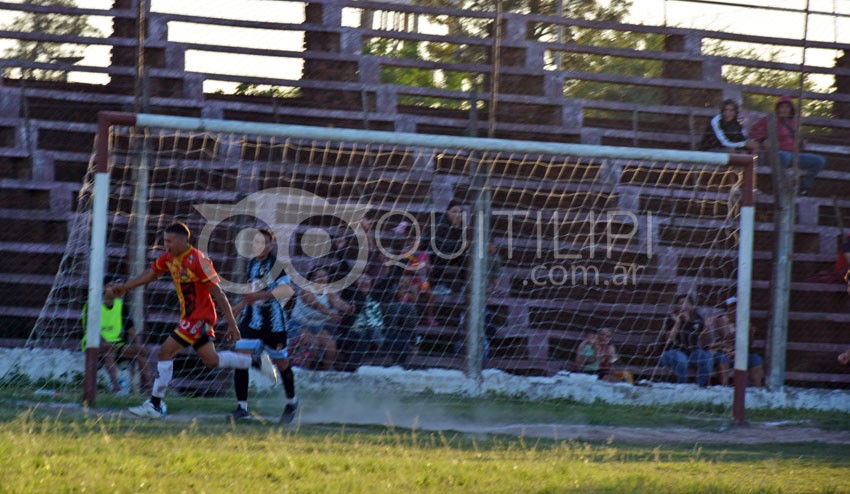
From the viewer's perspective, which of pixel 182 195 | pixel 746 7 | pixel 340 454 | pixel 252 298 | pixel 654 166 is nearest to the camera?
pixel 340 454

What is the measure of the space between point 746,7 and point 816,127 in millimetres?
2372

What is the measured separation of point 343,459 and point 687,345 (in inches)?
251

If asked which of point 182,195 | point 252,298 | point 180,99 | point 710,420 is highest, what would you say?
point 180,99

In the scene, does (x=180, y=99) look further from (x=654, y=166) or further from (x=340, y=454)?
(x=340, y=454)

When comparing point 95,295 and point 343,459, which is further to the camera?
point 95,295

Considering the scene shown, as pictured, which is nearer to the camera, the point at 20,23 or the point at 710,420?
the point at 710,420

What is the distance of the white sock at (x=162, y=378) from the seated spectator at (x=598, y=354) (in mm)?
5057

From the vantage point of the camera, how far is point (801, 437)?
34.8ft

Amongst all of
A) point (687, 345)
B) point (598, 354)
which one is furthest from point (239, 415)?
point (687, 345)

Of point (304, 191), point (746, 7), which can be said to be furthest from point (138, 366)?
point (746, 7)

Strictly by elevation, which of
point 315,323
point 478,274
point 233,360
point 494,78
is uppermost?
point 494,78

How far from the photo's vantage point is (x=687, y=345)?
1248 centimetres

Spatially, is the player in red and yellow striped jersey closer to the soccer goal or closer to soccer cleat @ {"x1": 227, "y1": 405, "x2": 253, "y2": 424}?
soccer cleat @ {"x1": 227, "y1": 405, "x2": 253, "y2": 424}

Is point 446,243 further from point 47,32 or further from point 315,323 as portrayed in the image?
point 47,32
